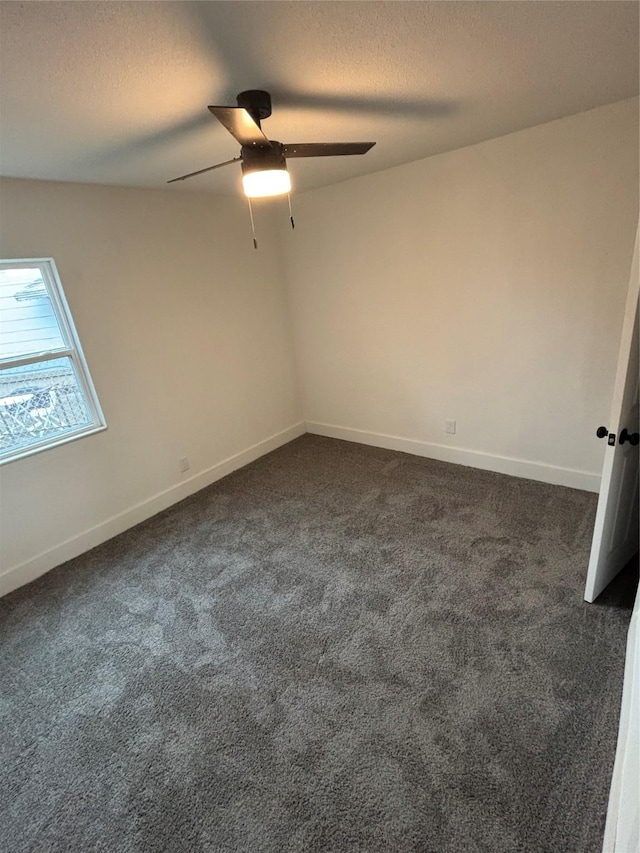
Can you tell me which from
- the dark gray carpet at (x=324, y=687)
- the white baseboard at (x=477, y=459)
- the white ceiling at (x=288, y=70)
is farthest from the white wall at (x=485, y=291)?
the dark gray carpet at (x=324, y=687)

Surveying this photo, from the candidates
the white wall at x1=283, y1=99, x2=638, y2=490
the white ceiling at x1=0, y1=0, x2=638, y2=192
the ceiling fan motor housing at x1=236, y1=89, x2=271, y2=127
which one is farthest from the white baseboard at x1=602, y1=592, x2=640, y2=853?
the ceiling fan motor housing at x1=236, y1=89, x2=271, y2=127

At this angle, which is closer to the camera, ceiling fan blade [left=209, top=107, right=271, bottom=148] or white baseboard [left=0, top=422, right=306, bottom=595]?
ceiling fan blade [left=209, top=107, right=271, bottom=148]

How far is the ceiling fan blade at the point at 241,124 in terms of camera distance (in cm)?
131

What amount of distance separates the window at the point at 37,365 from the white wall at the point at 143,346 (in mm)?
82

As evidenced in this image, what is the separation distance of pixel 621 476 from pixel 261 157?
2.10 m

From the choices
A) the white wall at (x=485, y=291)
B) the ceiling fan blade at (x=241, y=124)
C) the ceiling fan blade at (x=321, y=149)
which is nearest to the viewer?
the ceiling fan blade at (x=241, y=124)

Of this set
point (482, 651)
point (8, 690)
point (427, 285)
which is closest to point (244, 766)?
point (482, 651)

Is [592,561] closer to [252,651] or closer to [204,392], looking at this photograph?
[252,651]

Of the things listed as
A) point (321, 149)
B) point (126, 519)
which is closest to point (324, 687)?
point (126, 519)

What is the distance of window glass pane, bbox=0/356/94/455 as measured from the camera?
8.34 feet

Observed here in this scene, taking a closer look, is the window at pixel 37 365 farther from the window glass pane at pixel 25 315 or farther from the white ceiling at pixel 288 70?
the white ceiling at pixel 288 70

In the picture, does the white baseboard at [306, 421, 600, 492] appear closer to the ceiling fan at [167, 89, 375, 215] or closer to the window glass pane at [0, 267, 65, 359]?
the ceiling fan at [167, 89, 375, 215]

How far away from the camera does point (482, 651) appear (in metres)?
1.84

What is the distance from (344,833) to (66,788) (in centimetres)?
103
